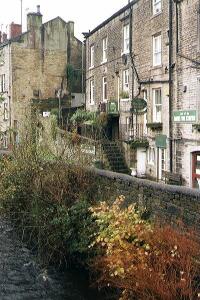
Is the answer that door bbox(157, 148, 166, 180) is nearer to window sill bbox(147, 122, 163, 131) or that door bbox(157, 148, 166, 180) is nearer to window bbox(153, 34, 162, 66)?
window sill bbox(147, 122, 163, 131)

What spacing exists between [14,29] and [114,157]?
77.7ft

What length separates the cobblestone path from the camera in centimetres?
1102

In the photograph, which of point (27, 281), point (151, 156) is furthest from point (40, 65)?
point (27, 281)

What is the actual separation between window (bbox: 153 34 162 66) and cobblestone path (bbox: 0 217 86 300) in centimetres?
1307

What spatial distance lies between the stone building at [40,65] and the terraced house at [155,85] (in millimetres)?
9672

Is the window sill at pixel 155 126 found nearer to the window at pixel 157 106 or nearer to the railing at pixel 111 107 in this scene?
the window at pixel 157 106

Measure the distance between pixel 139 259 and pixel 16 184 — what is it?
737 centimetres

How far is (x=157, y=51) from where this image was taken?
24.0 metres

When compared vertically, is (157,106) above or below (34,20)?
below

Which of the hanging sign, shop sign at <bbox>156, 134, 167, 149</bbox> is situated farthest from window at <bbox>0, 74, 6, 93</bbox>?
shop sign at <bbox>156, 134, 167, 149</bbox>

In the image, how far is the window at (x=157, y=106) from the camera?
23.8 meters

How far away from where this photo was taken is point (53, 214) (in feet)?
44.2

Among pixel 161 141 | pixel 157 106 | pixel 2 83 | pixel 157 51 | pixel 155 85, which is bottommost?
pixel 161 141

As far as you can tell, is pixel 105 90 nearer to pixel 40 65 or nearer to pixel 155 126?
pixel 155 126
